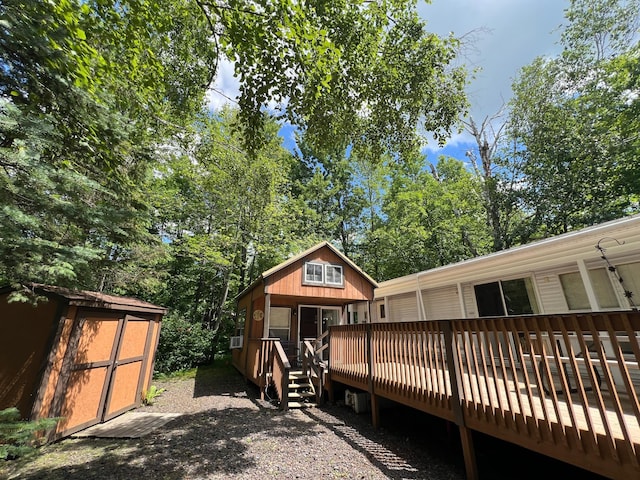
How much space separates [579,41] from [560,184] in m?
7.89

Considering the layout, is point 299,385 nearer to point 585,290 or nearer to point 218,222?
point 585,290

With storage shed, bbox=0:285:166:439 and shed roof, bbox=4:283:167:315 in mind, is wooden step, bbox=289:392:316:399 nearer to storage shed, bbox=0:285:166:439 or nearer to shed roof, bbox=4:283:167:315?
storage shed, bbox=0:285:166:439

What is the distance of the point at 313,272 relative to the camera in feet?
34.5

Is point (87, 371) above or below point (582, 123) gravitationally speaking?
below

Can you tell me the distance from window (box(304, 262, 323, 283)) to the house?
3.59 meters

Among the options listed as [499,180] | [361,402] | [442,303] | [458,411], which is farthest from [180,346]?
[499,180]

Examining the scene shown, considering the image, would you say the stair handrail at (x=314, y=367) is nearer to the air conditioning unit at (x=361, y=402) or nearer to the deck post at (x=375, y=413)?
the air conditioning unit at (x=361, y=402)

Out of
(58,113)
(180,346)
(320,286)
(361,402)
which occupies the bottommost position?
(361,402)

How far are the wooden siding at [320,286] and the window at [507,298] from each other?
4.31 m

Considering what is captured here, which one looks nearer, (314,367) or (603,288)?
(603,288)

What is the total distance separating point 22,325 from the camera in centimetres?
486

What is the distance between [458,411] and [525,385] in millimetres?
1242

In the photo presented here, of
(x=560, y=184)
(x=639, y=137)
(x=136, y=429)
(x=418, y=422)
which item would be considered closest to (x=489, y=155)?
(x=560, y=184)

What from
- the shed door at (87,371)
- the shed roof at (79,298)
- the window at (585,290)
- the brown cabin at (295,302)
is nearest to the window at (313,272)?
the brown cabin at (295,302)
